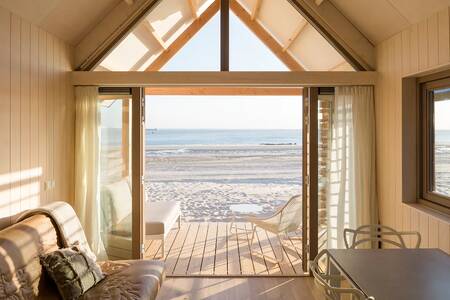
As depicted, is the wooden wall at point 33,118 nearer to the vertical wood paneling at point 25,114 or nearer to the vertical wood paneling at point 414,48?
the vertical wood paneling at point 25,114

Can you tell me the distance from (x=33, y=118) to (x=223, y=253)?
2.85 m

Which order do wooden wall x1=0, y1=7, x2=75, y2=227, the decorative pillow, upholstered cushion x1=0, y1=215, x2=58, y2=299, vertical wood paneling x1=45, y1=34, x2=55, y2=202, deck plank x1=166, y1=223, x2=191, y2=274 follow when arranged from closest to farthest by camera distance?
upholstered cushion x1=0, y1=215, x2=58, y2=299 → the decorative pillow → wooden wall x1=0, y1=7, x2=75, y2=227 → vertical wood paneling x1=45, y1=34, x2=55, y2=202 → deck plank x1=166, y1=223, x2=191, y2=274

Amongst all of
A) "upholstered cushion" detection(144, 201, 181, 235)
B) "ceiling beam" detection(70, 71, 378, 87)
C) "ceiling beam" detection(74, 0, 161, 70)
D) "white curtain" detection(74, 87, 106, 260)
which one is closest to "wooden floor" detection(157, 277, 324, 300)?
"upholstered cushion" detection(144, 201, 181, 235)

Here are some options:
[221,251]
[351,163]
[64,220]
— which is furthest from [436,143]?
[64,220]

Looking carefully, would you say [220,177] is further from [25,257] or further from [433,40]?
[25,257]

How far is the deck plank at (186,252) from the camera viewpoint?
4434 mm

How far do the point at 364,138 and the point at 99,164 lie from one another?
105 inches

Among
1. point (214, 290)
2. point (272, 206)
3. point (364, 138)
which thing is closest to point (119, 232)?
point (214, 290)

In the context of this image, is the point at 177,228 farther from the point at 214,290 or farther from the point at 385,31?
the point at 385,31

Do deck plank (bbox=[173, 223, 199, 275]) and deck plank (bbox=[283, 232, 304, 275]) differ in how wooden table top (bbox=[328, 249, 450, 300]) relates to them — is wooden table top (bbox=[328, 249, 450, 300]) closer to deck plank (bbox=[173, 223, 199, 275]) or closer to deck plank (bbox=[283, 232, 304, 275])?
deck plank (bbox=[283, 232, 304, 275])

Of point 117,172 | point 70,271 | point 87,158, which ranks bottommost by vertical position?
point 70,271

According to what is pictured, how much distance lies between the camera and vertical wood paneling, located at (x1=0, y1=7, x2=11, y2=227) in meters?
2.78

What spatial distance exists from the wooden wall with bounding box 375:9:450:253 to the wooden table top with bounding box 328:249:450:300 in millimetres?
593

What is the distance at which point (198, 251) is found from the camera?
16.9 feet
